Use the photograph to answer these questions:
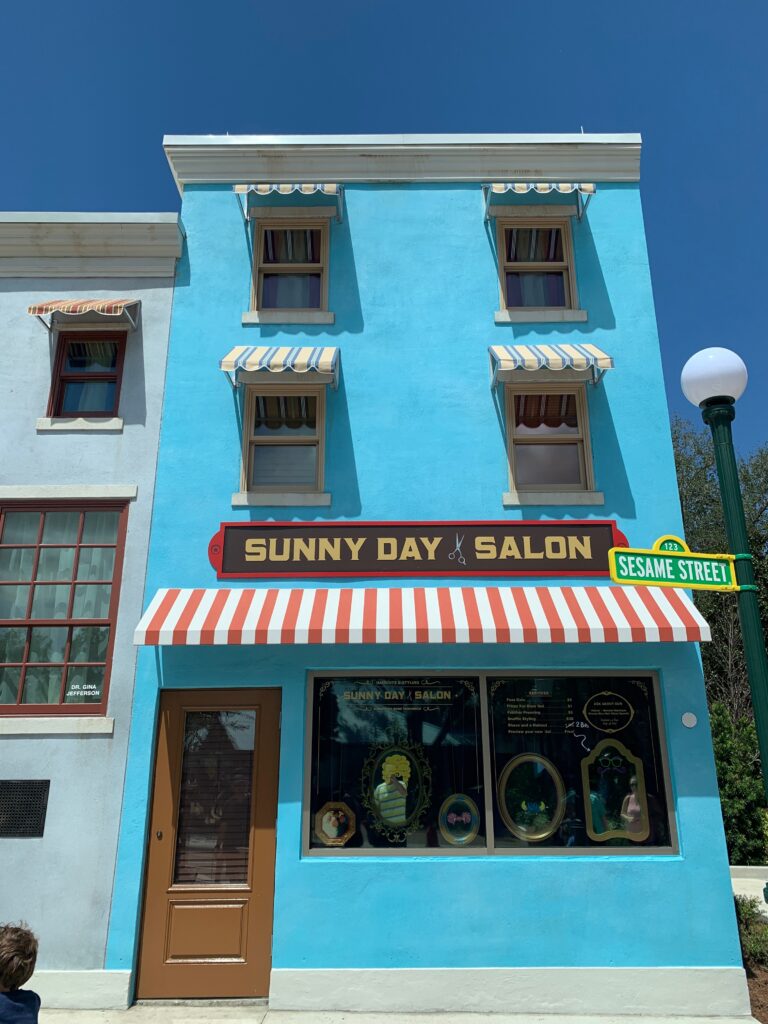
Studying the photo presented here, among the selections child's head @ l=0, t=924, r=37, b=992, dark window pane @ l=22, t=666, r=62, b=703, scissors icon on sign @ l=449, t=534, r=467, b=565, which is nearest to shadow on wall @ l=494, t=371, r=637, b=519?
scissors icon on sign @ l=449, t=534, r=467, b=565

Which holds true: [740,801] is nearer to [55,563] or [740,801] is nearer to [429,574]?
[429,574]

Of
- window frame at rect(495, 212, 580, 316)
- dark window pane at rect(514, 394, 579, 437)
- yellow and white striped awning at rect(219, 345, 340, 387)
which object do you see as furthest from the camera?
window frame at rect(495, 212, 580, 316)

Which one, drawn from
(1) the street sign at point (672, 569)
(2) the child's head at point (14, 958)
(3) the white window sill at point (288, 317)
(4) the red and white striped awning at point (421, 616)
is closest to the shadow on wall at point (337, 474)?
(3) the white window sill at point (288, 317)

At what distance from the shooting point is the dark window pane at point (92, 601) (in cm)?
770

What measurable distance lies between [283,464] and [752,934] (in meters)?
7.02

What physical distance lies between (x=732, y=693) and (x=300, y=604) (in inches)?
589

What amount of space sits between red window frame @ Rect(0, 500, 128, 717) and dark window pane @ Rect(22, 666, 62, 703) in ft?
0.14

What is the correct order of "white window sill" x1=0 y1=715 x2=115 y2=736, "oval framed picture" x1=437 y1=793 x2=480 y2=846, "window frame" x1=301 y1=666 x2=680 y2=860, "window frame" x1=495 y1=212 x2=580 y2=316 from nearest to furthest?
1. "window frame" x1=301 y1=666 x2=680 y2=860
2. "oval framed picture" x1=437 y1=793 x2=480 y2=846
3. "white window sill" x1=0 y1=715 x2=115 y2=736
4. "window frame" x1=495 y1=212 x2=580 y2=316

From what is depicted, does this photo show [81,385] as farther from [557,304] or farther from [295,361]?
[557,304]

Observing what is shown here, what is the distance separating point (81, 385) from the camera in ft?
28.2

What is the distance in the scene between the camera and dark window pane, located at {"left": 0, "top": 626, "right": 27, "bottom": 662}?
7.57 meters

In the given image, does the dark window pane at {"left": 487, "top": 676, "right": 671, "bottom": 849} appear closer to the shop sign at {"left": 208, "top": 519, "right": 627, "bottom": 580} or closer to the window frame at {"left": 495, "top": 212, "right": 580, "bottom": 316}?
the shop sign at {"left": 208, "top": 519, "right": 627, "bottom": 580}

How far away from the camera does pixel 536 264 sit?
29.5ft

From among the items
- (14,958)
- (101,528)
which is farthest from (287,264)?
(14,958)
